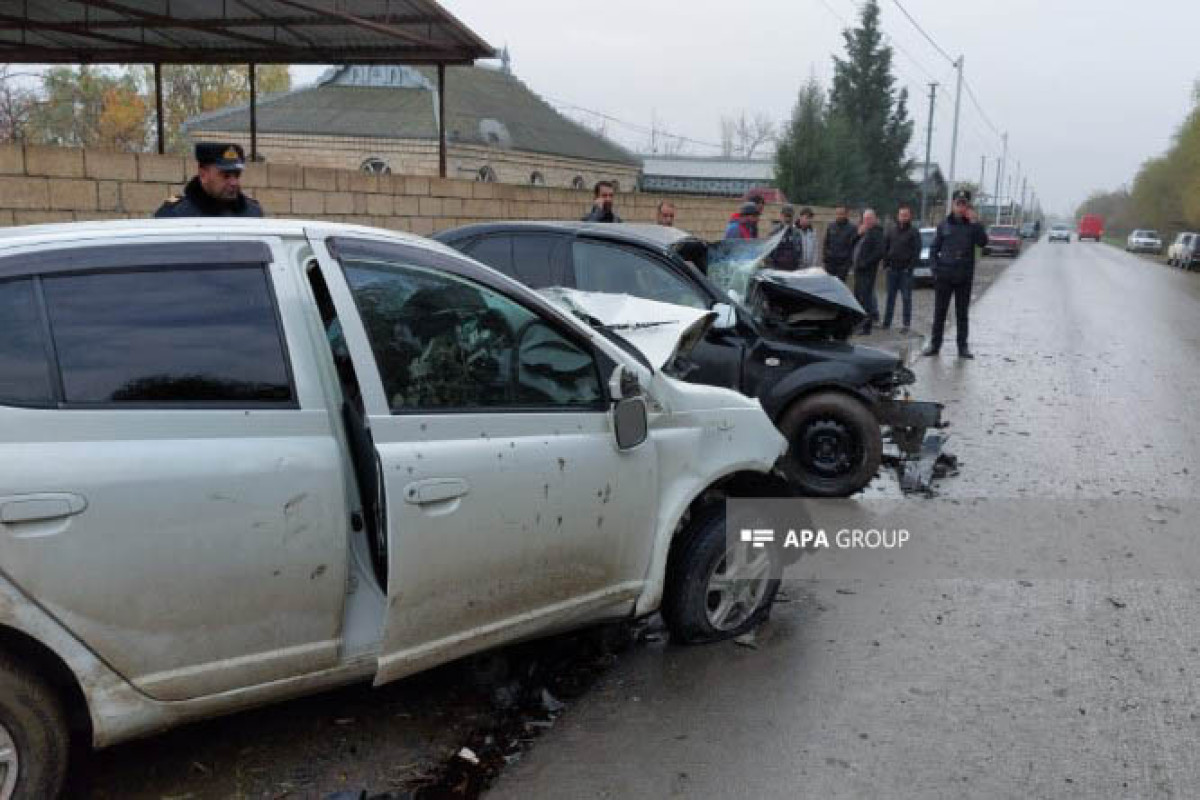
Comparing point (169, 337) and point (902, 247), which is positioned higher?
point (902, 247)

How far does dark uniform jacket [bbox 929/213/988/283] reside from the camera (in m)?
11.8

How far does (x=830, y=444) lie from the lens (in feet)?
20.6

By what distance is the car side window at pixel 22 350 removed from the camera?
2.44 m

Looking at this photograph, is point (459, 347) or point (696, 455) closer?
point (459, 347)

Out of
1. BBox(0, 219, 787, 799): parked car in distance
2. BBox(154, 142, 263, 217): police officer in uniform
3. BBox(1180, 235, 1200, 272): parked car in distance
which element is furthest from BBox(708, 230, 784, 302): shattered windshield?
BBox(1180, 235, 1200, 272): parked car in distance

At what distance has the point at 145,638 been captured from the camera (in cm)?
257

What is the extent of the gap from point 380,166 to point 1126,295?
23047 millimetres

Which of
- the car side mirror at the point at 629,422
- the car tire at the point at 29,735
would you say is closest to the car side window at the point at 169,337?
the car tire at the point at 29,735

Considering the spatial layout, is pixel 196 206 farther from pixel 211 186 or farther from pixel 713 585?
pixel 713 585

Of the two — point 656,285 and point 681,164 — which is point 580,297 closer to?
point 656,285

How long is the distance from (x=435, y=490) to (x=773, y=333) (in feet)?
12.9

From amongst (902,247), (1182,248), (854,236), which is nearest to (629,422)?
(902,247)

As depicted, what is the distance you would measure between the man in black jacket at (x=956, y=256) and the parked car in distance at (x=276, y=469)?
940 cm

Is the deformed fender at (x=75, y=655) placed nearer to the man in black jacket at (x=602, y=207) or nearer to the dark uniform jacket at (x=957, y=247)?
the man in black jacket at (x=602, y=207)
